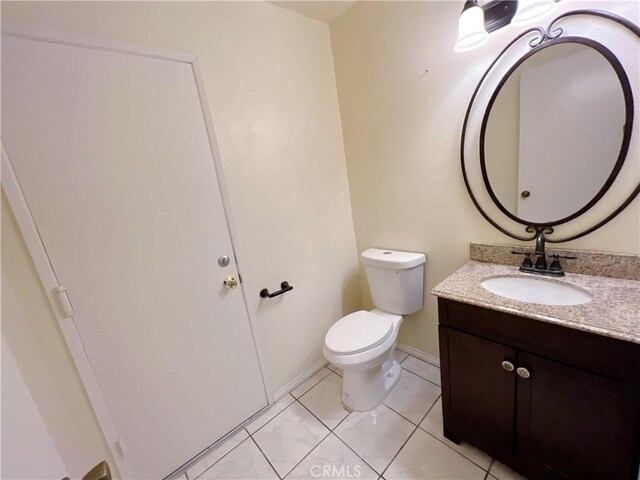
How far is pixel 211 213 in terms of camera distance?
4.27 ft

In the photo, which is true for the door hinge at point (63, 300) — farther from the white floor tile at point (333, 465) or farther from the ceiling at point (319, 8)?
the ceiling at point (319, 8)

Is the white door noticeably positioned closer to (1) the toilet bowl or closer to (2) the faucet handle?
(1) the toilet bowl

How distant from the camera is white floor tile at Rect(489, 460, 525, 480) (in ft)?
3.59

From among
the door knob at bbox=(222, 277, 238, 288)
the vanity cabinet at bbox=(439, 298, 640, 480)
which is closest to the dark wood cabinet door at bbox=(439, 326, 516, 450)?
the vanity cabinet at bbox=(439, 298, 640, 480)

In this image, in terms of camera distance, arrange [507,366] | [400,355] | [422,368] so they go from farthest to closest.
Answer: [400,355]
[422,368]
[507,366]

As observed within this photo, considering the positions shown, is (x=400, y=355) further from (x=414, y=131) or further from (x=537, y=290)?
(x=414, y=131)

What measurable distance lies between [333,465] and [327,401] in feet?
1.26

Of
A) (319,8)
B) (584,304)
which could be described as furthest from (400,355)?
(319,8)

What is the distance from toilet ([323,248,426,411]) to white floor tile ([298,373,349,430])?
66mm

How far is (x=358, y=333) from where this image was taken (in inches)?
58.2

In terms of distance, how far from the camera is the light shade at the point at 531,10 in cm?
96

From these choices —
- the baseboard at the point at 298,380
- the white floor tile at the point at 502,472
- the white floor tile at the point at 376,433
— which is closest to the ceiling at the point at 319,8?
the baseboard at the point at 298,380

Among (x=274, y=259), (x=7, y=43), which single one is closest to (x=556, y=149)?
(x=274, y=259)

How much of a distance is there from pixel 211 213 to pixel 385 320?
1146mm
